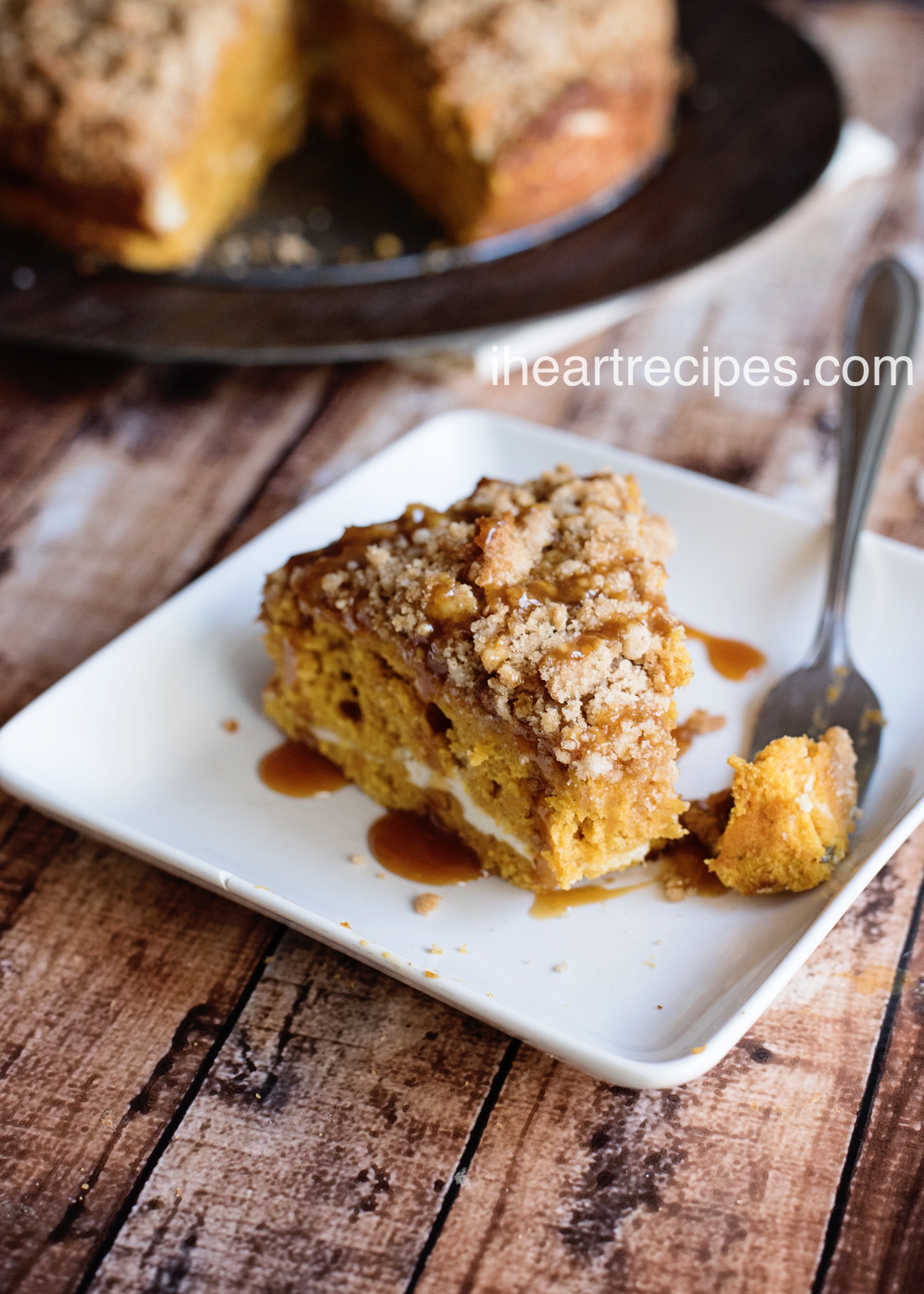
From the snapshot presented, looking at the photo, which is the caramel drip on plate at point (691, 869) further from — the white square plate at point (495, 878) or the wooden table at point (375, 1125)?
the wooden table at point (375, 1125)

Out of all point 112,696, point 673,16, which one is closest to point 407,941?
point 112,696

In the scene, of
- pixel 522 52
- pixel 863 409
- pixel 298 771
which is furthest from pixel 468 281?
pixel 298 771

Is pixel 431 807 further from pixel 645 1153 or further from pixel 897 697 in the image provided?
pixel 897 697

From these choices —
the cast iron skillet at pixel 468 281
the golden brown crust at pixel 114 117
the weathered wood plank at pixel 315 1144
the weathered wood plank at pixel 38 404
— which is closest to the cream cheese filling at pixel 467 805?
the weathered wood plank at pixel 315 1144

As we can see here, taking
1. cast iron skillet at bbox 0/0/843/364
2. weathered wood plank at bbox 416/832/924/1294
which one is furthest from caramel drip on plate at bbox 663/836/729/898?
cast iron skillet at bbox 0/0/843/364

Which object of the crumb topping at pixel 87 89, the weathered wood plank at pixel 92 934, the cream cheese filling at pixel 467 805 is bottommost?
the cream cheese filling at pixel 467 805
